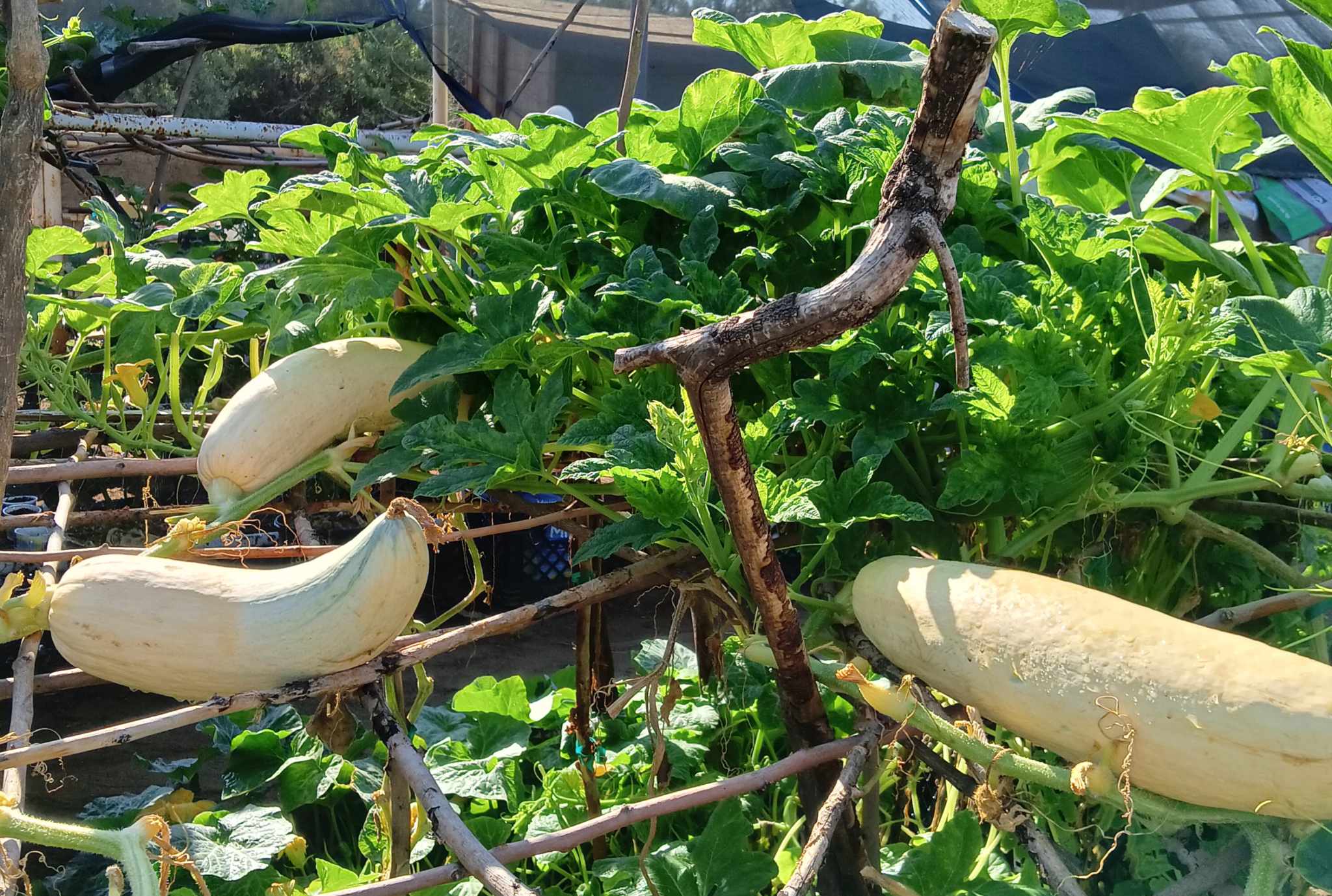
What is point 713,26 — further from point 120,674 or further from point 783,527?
point 120,674

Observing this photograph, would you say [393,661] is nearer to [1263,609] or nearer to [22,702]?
[22,702]

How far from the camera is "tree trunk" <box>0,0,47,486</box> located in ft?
3.03

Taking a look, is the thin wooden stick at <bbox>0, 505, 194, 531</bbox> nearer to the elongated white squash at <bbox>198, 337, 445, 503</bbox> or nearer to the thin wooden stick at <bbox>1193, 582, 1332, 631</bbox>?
the elongated white squash at <bbox>198, 337, 445, 503</bbox>

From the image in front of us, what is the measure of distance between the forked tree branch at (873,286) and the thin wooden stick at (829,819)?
0.20 metres

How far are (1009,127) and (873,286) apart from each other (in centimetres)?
50

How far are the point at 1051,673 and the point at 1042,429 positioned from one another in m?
0.22

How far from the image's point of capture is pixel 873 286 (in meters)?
0.54

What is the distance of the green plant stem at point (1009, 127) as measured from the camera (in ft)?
3.10

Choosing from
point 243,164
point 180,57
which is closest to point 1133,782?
point 243,164

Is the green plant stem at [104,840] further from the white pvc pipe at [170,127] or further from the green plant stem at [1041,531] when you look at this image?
the white pvc pipe at [170,127]

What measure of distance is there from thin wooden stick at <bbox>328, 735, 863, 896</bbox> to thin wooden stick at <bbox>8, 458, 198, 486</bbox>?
71 centimetres

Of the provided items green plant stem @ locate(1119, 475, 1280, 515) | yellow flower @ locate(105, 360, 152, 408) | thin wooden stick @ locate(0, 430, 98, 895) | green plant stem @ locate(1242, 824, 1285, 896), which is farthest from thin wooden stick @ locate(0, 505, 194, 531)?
green plant stem @ locate(1242, 824, 1285, 896)

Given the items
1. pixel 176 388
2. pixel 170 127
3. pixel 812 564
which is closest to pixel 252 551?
pixel 176 388

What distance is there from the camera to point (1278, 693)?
2.11ft
